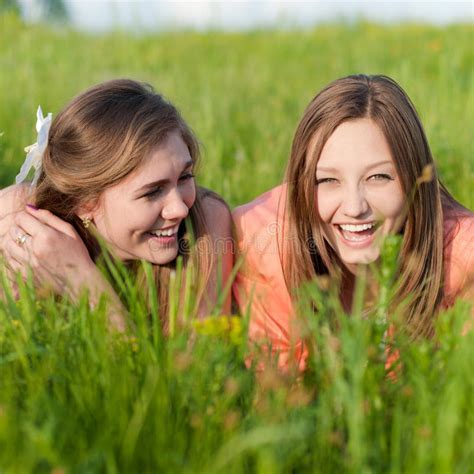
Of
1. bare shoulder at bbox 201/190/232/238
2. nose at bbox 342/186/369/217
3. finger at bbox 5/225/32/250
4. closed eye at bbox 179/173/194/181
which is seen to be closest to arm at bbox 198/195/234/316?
bare shoulder at bbox 201/190/232/238

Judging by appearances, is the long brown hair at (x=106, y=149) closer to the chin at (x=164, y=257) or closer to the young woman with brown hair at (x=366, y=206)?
the chin at (x=164, y=257)

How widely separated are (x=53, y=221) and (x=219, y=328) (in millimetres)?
1395

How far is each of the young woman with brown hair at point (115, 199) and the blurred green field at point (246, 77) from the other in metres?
0.86

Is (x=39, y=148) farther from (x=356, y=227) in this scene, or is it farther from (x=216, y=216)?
(x=356, y=227)

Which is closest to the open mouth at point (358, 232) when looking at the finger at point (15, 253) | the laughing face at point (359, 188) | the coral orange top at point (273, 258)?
the laughing face at point (359, 188)

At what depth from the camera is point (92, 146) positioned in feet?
9.48

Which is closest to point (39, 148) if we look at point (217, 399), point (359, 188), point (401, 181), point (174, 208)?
point (174, 208)

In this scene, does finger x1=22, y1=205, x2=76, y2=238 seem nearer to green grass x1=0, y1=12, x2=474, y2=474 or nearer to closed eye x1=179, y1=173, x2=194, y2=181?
closed eye x1=179, y1=173, x2=194, y2=181

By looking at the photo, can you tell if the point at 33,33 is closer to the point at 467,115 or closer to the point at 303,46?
the point at 303,46

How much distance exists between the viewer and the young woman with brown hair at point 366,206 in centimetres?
267

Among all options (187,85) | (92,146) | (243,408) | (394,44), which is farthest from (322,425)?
(394,44)

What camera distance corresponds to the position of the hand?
2.79m

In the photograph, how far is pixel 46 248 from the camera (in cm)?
282

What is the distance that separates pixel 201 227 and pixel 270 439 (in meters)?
1.62
